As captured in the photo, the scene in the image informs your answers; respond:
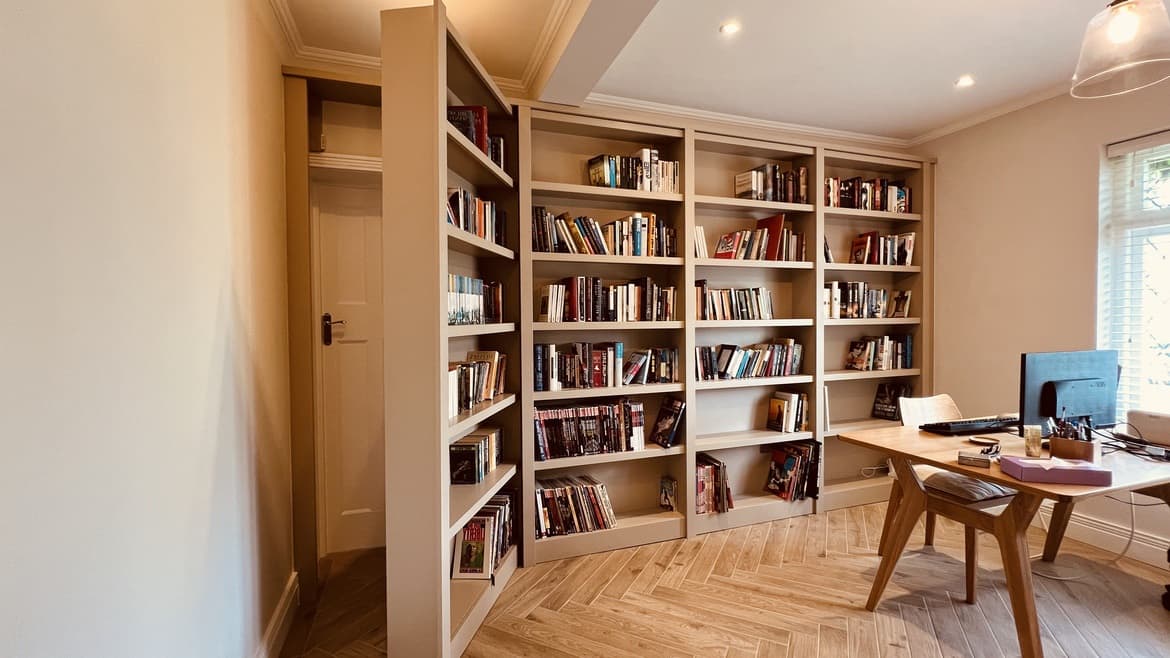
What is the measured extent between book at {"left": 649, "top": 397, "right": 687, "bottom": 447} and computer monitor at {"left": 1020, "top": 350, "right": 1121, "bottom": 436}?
5.08 ft

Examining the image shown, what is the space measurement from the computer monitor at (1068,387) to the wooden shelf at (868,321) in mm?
1313

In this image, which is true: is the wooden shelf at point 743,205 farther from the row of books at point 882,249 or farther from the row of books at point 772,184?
the row of books at point 882,249

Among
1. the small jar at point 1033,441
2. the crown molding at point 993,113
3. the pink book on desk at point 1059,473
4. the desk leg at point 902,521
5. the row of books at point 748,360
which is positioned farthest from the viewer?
the row of books at point 748,360

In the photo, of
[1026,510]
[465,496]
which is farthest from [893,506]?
[465,496]

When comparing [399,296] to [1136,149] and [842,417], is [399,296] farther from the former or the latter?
[1136,149]

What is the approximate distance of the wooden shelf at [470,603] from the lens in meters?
1.88

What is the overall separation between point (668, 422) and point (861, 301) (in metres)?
1.75

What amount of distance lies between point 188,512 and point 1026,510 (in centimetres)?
262

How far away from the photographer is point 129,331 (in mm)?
1020

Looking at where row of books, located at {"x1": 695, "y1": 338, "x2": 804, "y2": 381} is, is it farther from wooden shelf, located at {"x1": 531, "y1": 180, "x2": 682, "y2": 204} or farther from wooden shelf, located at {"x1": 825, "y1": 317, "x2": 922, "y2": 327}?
wooden shelf, located at {"x1": 531, "y1": 180, "x2": 682, "y2": 204}

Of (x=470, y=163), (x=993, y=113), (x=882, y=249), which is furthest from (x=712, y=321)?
(x=993, y=113)

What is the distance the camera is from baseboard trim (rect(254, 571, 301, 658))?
5.86 feet

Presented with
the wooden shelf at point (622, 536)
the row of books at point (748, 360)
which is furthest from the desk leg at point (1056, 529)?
the wooden shelf at point (622, 536)

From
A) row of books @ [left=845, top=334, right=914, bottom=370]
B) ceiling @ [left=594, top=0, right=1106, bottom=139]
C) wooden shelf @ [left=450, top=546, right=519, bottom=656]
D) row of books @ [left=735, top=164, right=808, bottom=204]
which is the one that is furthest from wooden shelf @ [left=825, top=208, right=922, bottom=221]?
wooden shelf @ [left=450, top=546, right=519, bottom=656]
